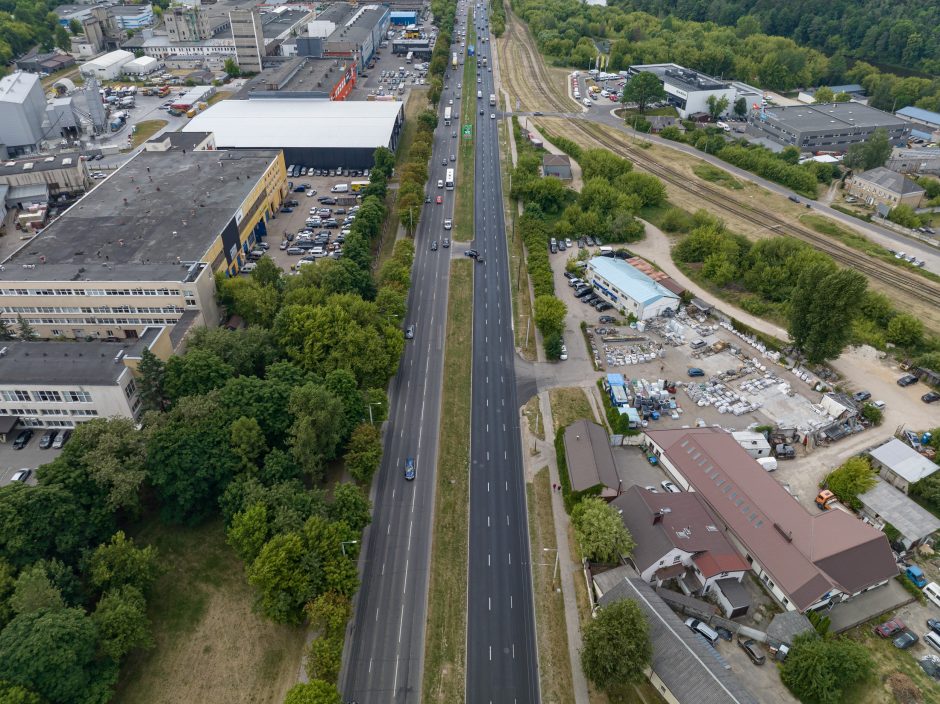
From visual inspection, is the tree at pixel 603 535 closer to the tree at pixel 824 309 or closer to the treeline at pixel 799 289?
the tree at pixel 824 309

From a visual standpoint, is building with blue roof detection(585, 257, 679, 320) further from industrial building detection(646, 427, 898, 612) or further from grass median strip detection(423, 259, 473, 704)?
industrial building detection(646, 427, 898, 612)

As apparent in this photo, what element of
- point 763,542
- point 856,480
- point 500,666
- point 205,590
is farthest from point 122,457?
point 856,480

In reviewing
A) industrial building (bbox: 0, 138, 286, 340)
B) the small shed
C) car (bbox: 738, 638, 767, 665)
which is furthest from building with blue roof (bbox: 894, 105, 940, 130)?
industrial building (bbox: 0, 138, 286, 340)

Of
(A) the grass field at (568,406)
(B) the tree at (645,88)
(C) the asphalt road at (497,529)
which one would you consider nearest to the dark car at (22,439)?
(C) the asphalt road at (497,529)

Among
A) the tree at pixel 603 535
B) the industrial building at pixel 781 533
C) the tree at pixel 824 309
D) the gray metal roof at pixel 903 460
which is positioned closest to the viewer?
the industrial building at pixel 781 533

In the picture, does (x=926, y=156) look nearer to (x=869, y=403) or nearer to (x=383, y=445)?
(x=869, y=403)
